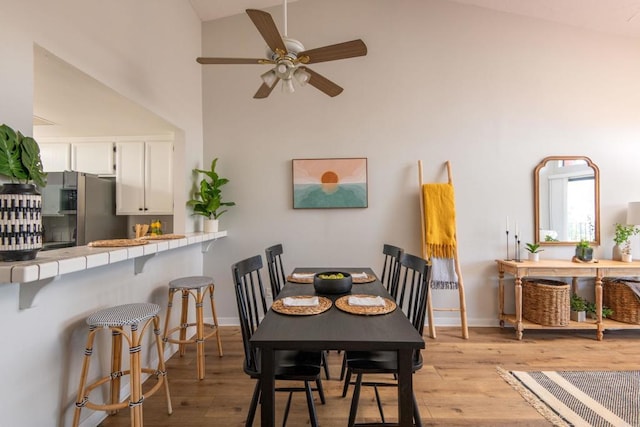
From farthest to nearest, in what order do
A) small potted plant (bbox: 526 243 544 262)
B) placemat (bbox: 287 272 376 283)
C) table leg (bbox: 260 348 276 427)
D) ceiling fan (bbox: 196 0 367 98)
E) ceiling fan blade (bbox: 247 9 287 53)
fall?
1. small potted plant (bbox: 526 243 544 262)
2. placemat (bbox: 287 272 376 283)
3. ceiling fan (bbox: 196 0 367 98)
4. ceiling fan blade (bbox: 247 9 287 53)
5. table leg (bbox: 260 348 276 427)

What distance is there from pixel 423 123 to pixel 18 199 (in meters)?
3.30

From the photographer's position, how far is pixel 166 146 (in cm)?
349

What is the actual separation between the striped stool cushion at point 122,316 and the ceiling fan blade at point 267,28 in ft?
5.45

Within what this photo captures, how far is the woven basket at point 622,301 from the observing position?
2965 mm

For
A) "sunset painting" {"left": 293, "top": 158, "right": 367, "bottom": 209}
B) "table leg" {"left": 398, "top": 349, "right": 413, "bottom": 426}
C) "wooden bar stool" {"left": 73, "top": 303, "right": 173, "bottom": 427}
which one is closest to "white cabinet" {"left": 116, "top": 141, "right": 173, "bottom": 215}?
"sunset painting" {"left": 293, "top": 158, "right": 367, "bottom": 209}

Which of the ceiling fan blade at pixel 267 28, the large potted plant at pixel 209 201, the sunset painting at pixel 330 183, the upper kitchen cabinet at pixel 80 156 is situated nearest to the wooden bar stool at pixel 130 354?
the large potted plant at pixel 209 201

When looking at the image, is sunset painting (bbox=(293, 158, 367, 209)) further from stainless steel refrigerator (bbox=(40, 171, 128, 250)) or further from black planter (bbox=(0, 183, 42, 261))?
black planter (bbox=(0, 183, 42, 261))

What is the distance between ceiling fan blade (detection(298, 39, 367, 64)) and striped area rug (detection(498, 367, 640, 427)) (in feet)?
8.23

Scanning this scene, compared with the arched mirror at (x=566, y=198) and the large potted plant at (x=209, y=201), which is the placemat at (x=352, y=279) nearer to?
the large potted plant at (x=209, y=201)

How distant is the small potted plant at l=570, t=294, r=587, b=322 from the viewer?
301 cm

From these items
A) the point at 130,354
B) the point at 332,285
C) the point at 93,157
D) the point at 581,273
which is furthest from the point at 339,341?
the point at 93,157

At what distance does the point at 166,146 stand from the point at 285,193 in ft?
4.87

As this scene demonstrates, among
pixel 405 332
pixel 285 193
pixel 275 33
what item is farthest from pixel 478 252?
pixel 275 33

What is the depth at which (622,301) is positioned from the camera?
9.93 ft
